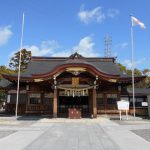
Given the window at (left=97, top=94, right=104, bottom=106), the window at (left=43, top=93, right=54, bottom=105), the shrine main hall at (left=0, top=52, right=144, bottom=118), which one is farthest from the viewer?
the window at (left=43, top=93, right=54, bottom=105)

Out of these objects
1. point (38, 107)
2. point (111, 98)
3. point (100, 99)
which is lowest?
point (38, 107)

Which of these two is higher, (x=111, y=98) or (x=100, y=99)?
(x=111, y=98)

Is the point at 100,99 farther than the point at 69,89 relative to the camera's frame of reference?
Yes

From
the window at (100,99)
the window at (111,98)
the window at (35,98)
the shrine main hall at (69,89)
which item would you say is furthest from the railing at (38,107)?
the window at (111,98)

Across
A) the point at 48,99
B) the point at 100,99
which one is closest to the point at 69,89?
the point at 48,99

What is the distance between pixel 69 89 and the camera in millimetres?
20969

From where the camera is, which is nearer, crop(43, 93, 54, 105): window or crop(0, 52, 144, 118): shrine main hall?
crop(0, 52, 144, 118): shrine main hall

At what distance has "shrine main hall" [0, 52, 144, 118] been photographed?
808 inches

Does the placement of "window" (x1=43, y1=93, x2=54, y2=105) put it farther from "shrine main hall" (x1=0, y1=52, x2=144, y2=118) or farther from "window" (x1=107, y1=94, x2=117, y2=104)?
"window" (x1=107, y1=94, x2=117, y2=104)

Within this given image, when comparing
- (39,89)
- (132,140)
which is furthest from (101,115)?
(132,140)

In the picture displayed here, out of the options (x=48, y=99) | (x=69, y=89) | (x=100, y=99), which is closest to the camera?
(x=69, y=89)

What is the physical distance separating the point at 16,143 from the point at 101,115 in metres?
15.3

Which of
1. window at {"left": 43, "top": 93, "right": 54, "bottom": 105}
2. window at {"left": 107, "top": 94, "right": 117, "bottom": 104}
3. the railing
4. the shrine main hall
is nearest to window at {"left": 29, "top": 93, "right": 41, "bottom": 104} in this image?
the shrine main hall

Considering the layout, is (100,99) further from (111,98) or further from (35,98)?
(35,98)
